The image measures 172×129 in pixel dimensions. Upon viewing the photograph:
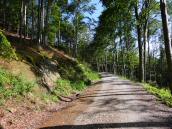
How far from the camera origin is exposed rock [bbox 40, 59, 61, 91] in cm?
2086

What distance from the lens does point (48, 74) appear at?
22.8 m

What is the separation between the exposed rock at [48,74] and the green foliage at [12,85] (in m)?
2.86

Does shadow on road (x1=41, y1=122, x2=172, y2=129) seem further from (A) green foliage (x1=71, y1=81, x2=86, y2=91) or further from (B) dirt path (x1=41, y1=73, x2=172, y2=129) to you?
(A) green foliage (x1=71, y1=81, x2=86, y2=91)

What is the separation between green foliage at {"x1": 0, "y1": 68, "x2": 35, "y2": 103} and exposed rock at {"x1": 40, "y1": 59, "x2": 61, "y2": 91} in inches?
113

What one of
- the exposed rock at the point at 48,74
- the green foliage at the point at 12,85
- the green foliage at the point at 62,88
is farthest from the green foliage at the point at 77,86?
the green foliage at the point at 12,85

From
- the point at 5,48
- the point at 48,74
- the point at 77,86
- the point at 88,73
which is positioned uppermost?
the point at 5,48

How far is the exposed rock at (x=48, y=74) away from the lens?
2086 cm

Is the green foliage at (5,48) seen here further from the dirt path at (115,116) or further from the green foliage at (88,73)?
the green foliage at (88,73)

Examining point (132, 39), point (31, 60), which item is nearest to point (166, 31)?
point (31, 60)

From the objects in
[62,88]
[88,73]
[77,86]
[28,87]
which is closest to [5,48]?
[28,87]

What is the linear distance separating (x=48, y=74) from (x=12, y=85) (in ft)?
22.5

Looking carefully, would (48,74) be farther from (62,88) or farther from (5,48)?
(5,48)

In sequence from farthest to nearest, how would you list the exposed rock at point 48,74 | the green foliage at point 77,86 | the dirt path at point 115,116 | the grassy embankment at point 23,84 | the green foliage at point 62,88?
the green foliage at point 77,86 → the green foliage at point 62,88 → the exposed rock at point 48,74 → the grassy embankment at point 23,84 → the dirt path at point 115,116

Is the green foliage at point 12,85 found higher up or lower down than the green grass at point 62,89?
higher up
